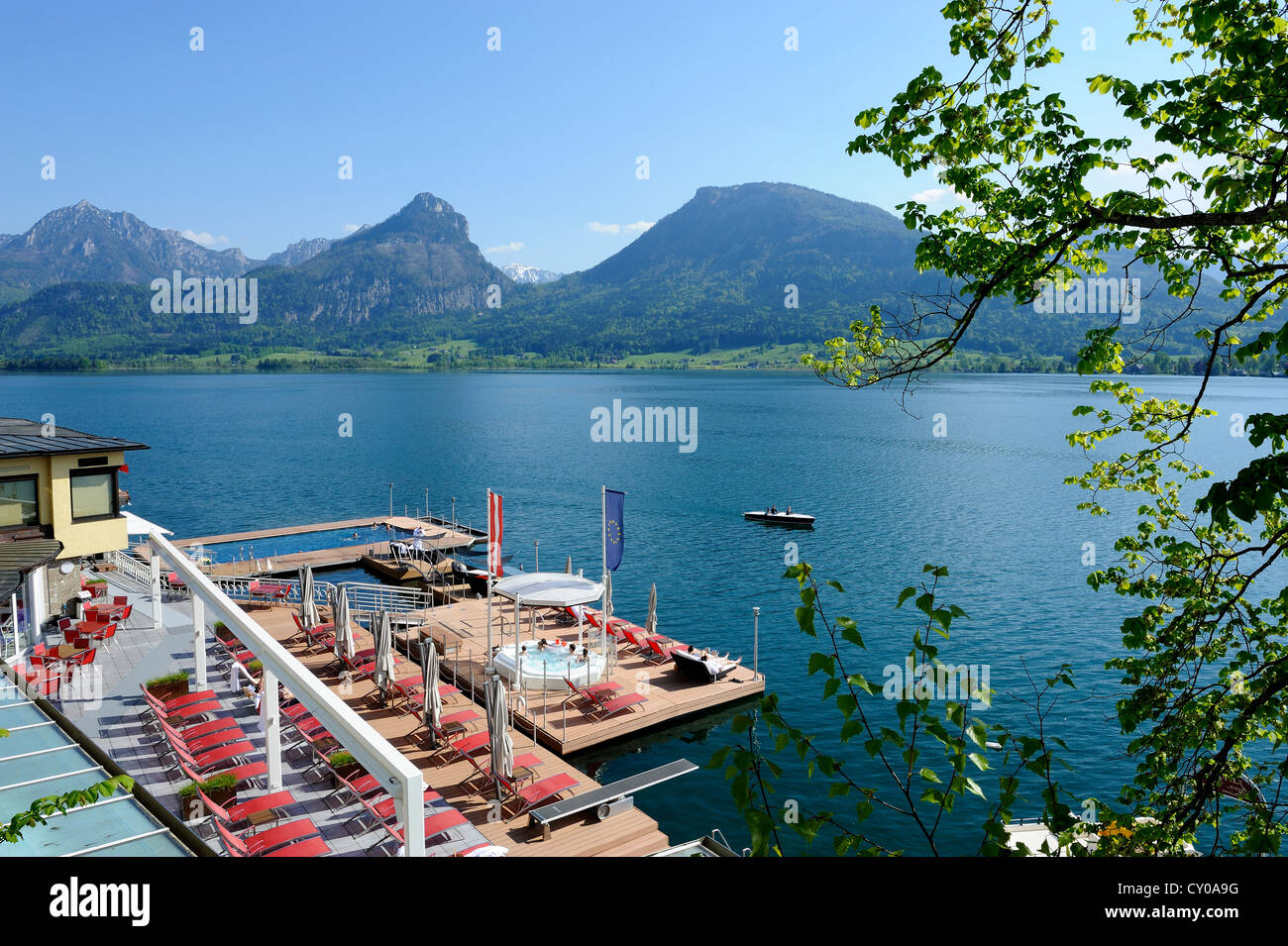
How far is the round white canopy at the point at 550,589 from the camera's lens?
24.6 m

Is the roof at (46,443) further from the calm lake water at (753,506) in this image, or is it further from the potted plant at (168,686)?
the calm lake water at (753,506)

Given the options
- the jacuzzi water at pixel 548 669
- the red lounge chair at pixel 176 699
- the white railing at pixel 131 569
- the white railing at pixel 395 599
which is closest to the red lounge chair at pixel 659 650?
the jacuzzi water at pixel 548 669

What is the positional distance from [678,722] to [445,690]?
7.06m

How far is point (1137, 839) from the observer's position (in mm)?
5141

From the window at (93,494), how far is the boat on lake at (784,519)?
41.9 meters

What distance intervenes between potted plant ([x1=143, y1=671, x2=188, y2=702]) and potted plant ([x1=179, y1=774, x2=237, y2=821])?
4.74 m

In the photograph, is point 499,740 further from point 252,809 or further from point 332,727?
point 332,727

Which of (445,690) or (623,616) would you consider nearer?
(445,690)

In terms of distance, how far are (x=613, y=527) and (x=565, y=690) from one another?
510cm

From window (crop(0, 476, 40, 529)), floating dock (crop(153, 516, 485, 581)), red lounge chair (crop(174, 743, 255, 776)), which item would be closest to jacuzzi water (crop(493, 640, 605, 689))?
red lounge chair (crop(174, 743, 255, 776))
